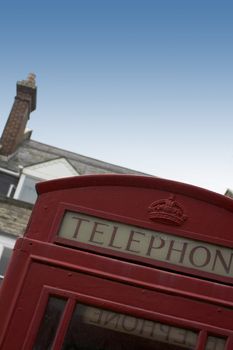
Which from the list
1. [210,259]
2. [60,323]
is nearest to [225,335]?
[210,259]

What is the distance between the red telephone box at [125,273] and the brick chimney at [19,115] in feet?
57.8

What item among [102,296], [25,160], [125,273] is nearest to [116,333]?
[102,296]

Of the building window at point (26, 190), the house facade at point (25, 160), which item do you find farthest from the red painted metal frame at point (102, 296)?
the building window at point (26, 190)

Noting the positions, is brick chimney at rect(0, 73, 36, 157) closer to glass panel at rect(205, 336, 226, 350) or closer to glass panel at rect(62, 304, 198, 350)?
glass panel at rect(62, 304, 198, 350)

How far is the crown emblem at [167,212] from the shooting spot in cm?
283

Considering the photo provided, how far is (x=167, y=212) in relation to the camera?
284 cm

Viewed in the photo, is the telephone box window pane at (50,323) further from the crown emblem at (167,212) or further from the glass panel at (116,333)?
the crown emblem at (167,212)

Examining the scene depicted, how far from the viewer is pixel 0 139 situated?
20.5 m

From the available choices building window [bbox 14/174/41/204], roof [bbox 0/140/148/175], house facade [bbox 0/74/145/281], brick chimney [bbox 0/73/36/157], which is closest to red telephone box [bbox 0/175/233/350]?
house facade [bbox 0/74/145/281]

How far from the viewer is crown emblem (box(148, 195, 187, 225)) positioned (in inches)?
111

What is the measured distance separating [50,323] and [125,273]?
0.52 meters

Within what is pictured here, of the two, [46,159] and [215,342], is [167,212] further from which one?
[46,159]

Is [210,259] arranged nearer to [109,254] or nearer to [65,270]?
[109,254]

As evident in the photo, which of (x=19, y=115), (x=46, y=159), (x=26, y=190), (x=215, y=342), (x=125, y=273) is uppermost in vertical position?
(x=19, y=115)
